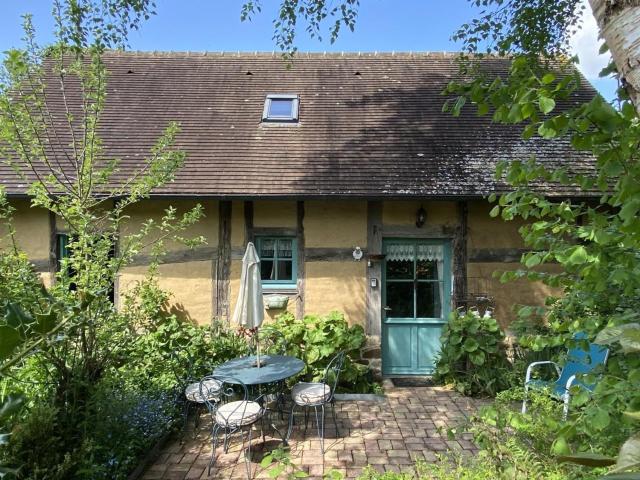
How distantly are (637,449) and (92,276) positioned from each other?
151 inches

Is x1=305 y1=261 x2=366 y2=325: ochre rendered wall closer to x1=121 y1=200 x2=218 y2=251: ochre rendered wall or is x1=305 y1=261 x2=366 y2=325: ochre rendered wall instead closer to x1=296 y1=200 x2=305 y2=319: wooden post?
x1=296 y1=200 x2=305 y2=319: wooden post

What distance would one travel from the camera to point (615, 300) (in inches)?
81.0

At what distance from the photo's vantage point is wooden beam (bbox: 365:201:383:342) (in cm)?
626

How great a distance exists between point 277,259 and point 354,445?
2.94m

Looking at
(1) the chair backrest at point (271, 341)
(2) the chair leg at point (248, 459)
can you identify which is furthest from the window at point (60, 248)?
(2) the chair leg at point (248, 459)

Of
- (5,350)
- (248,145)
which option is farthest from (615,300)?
(248,145)

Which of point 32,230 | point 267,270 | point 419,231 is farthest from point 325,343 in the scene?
point 32,230

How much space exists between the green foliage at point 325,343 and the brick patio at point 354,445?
0.44m

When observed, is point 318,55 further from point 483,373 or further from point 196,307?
point 483,373

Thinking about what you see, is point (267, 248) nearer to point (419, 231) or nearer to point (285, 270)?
point (285, 270)

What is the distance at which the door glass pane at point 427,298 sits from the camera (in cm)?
645

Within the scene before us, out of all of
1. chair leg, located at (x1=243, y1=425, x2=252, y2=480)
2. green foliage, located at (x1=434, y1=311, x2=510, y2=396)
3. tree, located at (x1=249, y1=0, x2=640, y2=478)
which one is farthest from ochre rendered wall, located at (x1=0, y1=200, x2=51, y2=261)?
tree, located at (x1=249, y1=0, x2=640, y2=478)

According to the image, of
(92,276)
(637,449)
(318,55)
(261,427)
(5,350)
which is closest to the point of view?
(637,449)

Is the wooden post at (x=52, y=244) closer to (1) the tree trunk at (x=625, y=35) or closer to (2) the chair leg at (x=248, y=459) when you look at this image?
(2) the chair leg at (x=248, y=459)
